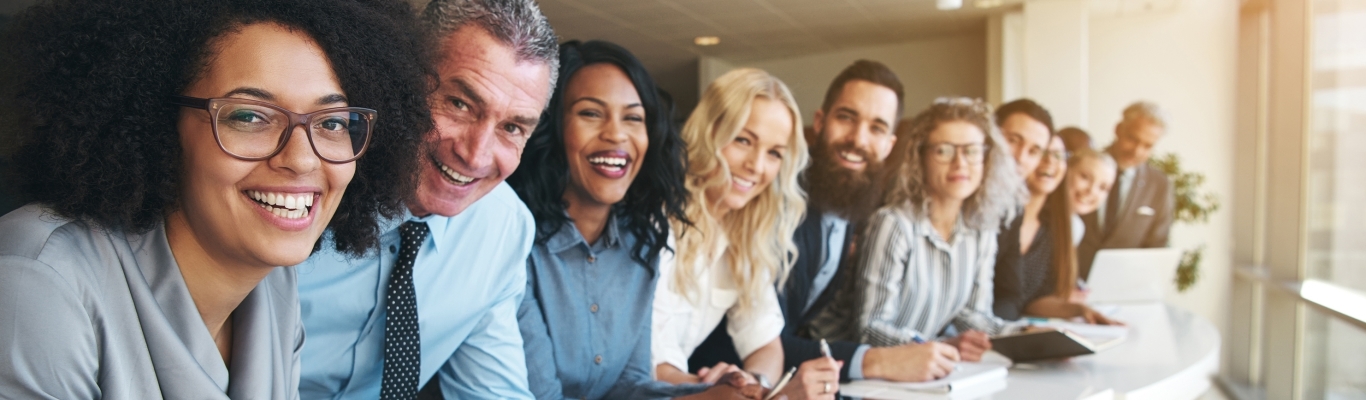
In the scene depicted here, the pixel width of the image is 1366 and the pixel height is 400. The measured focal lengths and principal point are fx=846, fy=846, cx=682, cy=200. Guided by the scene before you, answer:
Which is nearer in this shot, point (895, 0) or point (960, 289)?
point (895, 0)

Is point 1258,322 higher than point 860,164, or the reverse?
point 860,164

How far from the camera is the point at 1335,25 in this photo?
14.8ft

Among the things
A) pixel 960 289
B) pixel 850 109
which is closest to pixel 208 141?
pixel 850 109

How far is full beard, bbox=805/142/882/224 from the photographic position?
9.21 ft

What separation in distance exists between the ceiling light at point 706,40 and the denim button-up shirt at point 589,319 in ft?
2.01

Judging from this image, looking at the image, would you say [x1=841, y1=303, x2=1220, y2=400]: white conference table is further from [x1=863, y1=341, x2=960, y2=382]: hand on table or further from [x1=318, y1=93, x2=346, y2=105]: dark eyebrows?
[x1=318, y1=93, x2=346, y2=105]: dark eyebrows

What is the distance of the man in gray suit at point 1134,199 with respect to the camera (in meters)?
4.12

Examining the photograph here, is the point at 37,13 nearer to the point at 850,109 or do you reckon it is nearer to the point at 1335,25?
the point at 850,109

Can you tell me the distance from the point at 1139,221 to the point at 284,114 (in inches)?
171

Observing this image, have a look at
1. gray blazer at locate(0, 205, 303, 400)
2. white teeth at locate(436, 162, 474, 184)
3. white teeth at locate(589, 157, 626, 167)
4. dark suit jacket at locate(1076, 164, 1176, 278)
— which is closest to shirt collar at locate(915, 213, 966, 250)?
dark suit jacket at locate(1076, 164, 1176, 278)

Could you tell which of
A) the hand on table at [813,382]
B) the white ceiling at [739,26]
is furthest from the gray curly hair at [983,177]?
the hand on table at [813,382]

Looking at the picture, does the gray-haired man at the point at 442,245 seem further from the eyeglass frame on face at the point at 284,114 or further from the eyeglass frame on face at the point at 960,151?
the eyeglass frame on face at the point at 960,151

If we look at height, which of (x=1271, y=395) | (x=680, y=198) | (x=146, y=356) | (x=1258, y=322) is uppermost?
(x=680, y=198)

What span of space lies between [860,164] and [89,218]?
2.42 m
